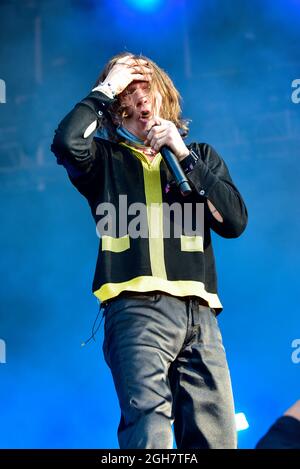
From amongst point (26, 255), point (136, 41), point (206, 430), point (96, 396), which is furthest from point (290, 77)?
point (206, 430)

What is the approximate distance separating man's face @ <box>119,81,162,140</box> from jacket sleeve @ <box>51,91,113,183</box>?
0.13 metres

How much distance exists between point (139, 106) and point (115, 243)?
43cm

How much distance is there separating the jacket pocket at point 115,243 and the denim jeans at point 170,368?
0.14m

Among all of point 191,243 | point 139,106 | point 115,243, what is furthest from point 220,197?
point 139,106

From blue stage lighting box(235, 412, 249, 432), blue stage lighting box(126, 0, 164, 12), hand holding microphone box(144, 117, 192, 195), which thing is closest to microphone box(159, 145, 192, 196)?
hand holding microphone box(144, 117, 192, 195)

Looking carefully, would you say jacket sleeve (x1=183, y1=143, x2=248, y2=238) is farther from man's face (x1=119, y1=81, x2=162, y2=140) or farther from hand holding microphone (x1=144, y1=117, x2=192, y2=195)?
man's face (x1=119, y1=81, x2=162, y2=140)

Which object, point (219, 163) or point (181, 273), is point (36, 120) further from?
point (181, 273)

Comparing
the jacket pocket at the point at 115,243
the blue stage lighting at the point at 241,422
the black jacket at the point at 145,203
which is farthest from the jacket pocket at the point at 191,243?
the blue stage lighting at the point at 241,422

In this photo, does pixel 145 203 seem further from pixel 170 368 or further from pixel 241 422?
pixel 241 422

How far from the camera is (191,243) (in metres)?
1.75

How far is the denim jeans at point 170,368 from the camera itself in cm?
147

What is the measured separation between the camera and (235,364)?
2.97 meters

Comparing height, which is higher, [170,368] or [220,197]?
[220,197]

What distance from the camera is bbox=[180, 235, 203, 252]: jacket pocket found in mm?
1742
